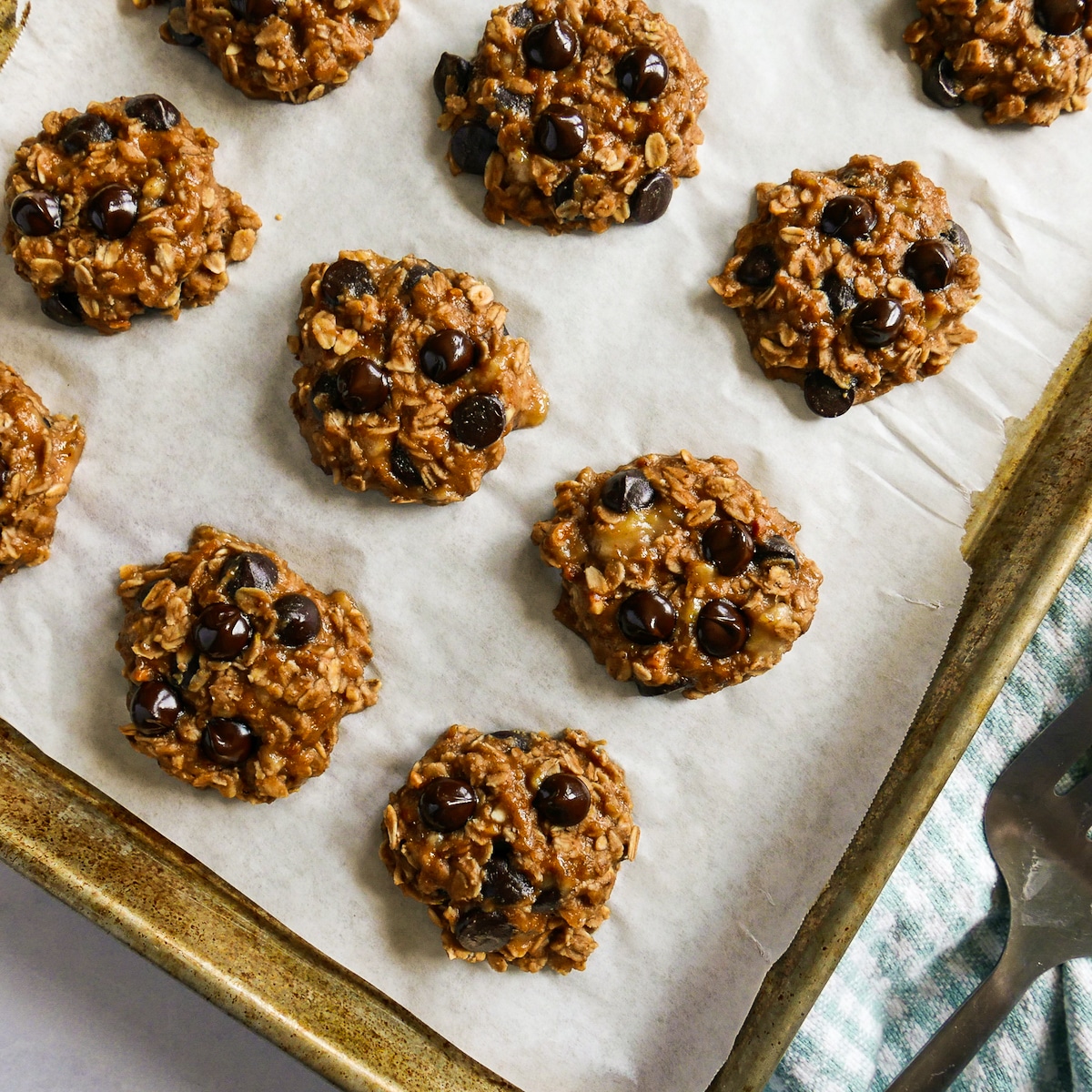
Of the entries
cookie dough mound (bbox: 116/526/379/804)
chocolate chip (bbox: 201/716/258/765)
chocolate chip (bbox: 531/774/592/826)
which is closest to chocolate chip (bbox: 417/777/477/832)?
→ chocolate chip (bbox: 531/774/592/826)

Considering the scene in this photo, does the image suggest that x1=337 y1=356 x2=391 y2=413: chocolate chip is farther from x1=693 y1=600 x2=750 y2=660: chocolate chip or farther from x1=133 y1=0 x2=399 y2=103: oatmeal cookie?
x1=693 y1=600 x2=750 y2=660: chocolate chip

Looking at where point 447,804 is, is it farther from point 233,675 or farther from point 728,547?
point 728,547

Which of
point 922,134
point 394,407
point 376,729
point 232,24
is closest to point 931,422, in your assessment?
point 922,134

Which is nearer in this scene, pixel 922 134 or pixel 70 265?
pixel 70 265

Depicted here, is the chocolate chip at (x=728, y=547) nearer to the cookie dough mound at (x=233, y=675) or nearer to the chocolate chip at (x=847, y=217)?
the chocolate chip at (x=847, y=217)

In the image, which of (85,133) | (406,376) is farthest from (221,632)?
(85,133)

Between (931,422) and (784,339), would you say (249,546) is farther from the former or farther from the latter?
(931,422)
